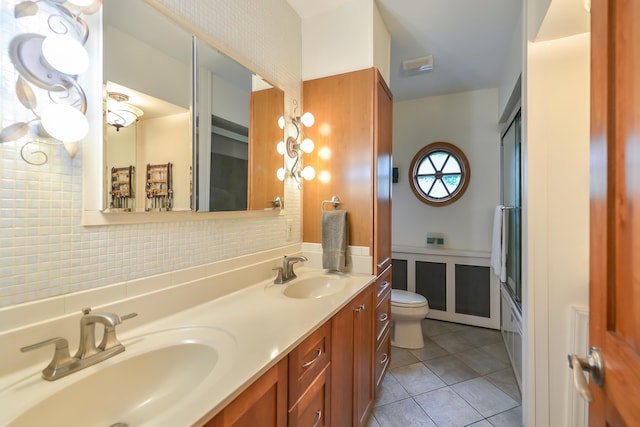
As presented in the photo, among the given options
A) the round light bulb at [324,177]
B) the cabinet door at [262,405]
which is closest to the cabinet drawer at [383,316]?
the round light bulb at [324,177]

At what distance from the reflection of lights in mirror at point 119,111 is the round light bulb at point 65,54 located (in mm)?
125

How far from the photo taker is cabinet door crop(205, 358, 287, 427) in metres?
0.67

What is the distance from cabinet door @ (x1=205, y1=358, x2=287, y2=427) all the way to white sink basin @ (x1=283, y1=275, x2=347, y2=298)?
76 centimetres

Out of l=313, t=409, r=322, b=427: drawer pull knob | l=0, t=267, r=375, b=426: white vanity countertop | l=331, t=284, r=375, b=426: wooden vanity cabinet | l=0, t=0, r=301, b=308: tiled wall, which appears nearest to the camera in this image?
l=0, t=267, r=375, b=426: white vanity countertop

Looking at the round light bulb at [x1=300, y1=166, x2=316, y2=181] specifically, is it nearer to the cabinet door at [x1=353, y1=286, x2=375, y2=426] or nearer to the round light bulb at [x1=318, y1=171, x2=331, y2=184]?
the round light bulb at [x1=318, y1=171, x2=331, y2=184]

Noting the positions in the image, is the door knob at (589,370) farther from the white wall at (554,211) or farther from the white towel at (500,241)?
the white towel at (500,241)

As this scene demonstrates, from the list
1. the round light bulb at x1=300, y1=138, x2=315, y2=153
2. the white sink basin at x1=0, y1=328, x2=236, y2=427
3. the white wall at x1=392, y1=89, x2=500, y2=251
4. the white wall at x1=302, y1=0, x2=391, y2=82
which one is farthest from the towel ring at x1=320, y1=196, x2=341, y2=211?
the white wall at x1=392, y1=89, x2=500, y2=251

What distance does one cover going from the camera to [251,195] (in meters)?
1.59

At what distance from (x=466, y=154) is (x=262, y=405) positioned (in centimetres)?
326

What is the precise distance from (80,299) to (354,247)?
1401 mm

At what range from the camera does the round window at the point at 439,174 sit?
3.24 m

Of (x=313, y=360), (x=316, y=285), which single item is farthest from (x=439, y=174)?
(x=313, y=360)

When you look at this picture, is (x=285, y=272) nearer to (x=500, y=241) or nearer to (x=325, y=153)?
(x=325, y=153)

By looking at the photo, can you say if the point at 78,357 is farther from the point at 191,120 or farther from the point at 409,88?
the point at 409,88
